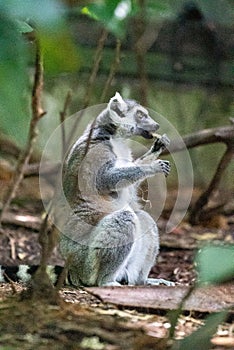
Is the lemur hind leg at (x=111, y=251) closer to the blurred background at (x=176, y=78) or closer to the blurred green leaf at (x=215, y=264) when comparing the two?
the blurred green leaf at (x=215, y=264)

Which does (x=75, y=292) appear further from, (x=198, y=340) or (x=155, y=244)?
(x=198, y=340)

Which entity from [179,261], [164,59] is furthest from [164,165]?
[164,59]

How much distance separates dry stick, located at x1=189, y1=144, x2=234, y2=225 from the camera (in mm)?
4676

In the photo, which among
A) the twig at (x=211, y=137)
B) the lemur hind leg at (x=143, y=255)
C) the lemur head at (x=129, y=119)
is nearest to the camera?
the lemur head at (x=129, y=119)

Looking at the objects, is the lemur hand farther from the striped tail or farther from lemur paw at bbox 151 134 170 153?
the striped tail

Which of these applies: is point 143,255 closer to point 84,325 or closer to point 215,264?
point 84,325

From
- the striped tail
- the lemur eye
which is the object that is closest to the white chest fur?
the lemur eye

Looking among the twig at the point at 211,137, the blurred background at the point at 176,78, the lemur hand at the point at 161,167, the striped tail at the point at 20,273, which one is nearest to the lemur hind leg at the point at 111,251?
the striped tail at the point at 20,273

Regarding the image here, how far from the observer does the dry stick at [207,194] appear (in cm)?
468

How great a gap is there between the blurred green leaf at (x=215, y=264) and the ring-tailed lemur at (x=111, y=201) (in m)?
1.50

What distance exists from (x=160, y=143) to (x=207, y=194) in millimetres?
2486

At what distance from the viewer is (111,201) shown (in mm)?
2764

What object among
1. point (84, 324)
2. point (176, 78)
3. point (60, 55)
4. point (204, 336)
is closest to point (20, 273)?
point (84, 324)

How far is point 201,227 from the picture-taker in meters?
4.98
